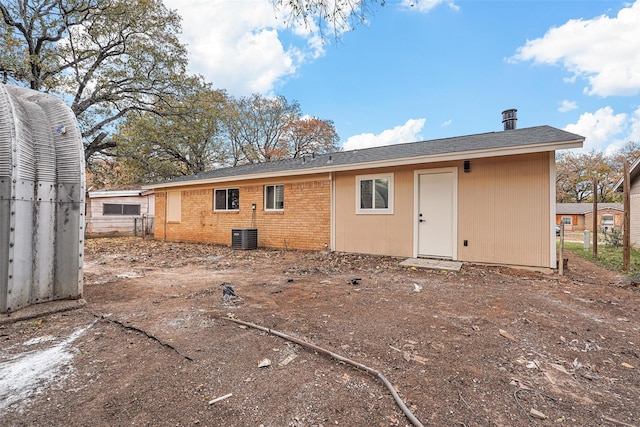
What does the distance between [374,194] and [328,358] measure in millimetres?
6096

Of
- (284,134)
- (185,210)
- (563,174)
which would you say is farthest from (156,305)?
(563,174)

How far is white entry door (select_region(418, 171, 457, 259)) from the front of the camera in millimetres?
7008

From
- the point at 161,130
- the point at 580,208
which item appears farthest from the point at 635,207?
the point at 580,208

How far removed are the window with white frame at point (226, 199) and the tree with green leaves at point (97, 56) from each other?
6027mm

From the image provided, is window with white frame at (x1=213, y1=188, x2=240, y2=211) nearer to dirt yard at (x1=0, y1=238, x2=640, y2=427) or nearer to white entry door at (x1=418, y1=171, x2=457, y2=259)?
dirt yard at (x1=0, y1=238, x2=640, y2=427)

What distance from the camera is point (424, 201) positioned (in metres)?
7.34

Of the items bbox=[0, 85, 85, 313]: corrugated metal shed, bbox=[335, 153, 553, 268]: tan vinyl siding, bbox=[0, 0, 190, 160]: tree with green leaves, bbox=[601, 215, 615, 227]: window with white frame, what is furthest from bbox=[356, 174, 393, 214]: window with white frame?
bbox=[601, 215, 615, 227]: window with white frame

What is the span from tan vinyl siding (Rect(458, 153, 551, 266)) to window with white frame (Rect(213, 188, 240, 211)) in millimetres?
7698

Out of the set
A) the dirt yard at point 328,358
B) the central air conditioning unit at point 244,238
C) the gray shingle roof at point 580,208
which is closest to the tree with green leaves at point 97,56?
the central air conditioning unit at point 244,238

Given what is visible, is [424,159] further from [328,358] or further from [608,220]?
[608,220]

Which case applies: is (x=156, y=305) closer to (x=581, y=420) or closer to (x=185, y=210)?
(x=581, y=420)

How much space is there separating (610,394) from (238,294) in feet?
13.3

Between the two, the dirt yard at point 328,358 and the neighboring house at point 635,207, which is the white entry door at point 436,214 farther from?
the neighboring house at point 635,207

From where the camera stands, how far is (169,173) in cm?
1814
